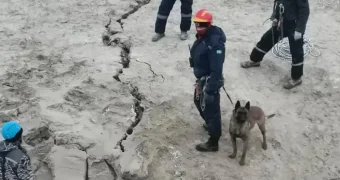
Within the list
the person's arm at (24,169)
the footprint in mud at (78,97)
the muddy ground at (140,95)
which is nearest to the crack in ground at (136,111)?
the muddy ground at (140,95)

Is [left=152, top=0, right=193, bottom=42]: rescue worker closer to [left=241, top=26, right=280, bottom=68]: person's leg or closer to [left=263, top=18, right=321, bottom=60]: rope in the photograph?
[left=241, top=26, right=280, bottom=68]: person's leg

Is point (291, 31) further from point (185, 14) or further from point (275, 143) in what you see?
point (185, 14)

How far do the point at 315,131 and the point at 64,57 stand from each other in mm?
4046

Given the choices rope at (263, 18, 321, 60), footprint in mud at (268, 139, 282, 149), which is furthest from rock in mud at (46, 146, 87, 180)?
rope at (263, 18, 321, 60)

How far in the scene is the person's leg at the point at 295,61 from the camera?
6840 millimetres

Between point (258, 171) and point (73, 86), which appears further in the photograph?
point (73, 86)

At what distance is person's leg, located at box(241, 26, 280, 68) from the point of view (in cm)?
716

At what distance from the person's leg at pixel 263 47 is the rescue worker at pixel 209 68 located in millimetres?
1950

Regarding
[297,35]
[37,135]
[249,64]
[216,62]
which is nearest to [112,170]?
[37,135]

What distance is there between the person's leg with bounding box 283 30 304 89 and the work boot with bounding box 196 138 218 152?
6.16 feet

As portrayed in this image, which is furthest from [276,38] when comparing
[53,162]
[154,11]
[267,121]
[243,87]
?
[53,162]

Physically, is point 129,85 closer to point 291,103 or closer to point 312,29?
point 291,103

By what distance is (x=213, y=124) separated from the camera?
5.61 metres

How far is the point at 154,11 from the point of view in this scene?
930 centimetres
